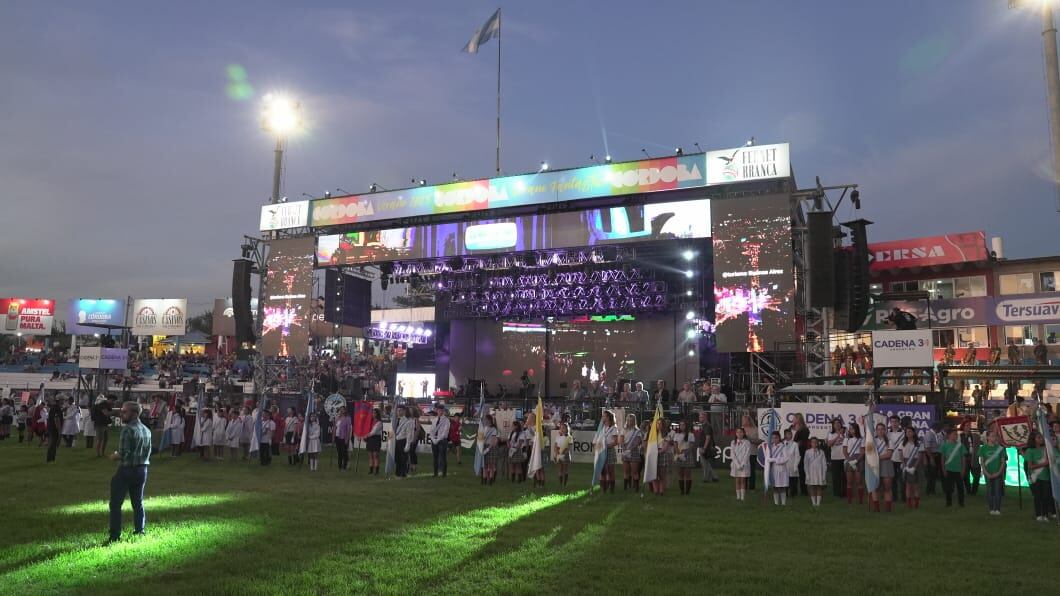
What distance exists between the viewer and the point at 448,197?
29.4 metres

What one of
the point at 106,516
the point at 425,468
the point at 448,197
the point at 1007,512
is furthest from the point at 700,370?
the point at 106,516

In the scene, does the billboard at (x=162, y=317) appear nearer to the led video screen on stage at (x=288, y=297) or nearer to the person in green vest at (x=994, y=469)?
the led video screen on stage at (x=288, y=297)

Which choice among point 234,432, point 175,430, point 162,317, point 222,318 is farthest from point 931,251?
point 222,318

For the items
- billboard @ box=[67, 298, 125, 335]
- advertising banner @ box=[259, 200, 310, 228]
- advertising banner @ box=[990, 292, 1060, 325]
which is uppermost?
advertising banner @ box=[259, 200, 310, 228]

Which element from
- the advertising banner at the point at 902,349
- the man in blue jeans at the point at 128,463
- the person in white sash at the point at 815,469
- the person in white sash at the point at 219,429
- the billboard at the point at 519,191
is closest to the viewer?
the man in blue jeans at the point at 128,463

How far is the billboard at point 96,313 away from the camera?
5119cm

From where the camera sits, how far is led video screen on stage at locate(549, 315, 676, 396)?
33562 mm

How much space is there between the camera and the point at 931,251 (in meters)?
30.2

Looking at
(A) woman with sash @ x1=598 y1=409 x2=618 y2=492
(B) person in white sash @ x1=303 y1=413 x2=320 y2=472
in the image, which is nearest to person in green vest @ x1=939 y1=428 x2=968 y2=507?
(A) woman with sash @ x1=598 y1=409 x2=618 y2=492

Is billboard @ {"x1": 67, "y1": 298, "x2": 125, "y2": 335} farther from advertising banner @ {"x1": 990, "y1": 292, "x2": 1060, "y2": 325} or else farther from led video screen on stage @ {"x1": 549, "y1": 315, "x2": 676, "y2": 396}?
advertising banner @ {"x1": 990, "y1": 292, "x2": 1060, "y2": 325}

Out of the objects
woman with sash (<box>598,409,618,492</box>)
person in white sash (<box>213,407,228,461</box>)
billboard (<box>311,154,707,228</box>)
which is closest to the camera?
woman with sash (<box>598,409,618,492</box>)

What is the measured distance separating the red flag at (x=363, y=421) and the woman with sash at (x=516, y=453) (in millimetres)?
3952

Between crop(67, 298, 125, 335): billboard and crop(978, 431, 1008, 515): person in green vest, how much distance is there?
176 ft

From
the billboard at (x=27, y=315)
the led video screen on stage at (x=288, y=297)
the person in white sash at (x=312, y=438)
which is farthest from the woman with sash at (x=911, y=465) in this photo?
the billboard at (x=27, y=315)
